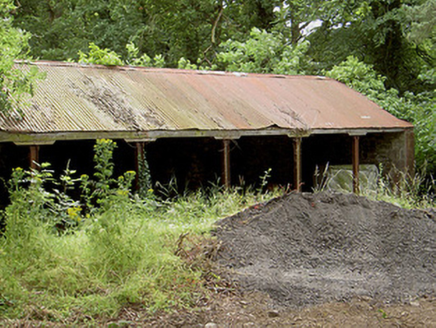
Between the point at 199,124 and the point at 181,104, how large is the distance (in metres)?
1.03

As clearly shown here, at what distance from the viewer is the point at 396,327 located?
520 cm

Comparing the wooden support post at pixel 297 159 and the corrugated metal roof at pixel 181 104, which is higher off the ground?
the corrugated metal roof at pixel 181 104

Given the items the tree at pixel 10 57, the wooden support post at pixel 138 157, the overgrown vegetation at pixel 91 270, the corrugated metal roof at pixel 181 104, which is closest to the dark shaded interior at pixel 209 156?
the wooden support post at pixel 138 157

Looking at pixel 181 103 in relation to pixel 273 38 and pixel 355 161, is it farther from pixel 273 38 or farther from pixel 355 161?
pixel 273 38

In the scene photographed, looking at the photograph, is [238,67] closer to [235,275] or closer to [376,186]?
[376,186]

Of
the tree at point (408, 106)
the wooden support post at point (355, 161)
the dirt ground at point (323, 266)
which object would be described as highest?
the tree at point (408, 106)

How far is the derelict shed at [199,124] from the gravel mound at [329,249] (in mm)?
2721

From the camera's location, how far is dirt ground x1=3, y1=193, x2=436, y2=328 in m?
5.34

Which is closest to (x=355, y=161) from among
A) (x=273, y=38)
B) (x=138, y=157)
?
(x=138, y=157)

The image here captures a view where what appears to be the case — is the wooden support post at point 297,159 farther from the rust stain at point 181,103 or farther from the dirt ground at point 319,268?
the dirt ground at point 319,268

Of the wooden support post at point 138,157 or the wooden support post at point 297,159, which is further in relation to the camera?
the wooden support post at point 297,159

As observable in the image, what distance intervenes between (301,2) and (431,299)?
1591cm

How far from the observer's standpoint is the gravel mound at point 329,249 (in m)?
6.13

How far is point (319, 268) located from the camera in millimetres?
7066
